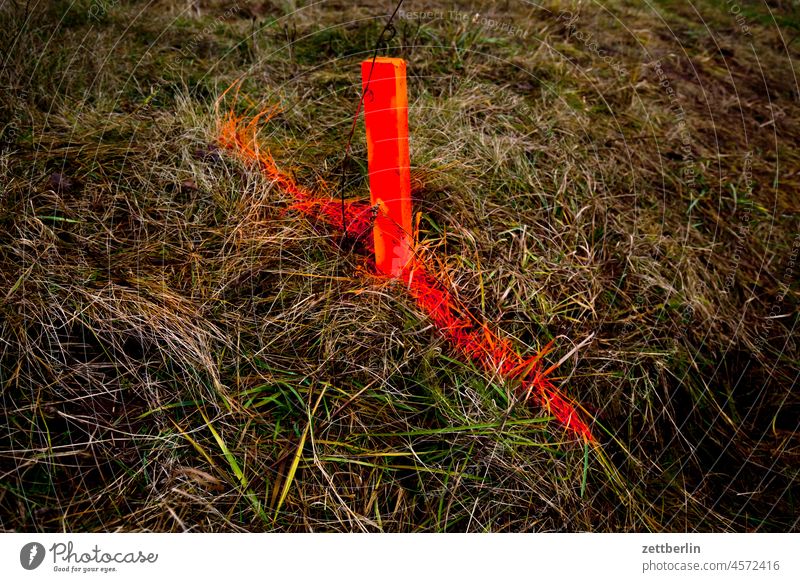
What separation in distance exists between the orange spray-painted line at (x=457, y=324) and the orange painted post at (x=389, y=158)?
0.08 meters

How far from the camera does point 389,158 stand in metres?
1.24

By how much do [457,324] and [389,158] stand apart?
0.45m

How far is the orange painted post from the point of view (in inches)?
45.9

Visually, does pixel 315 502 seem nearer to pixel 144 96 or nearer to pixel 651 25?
Answer: pixel 144 96

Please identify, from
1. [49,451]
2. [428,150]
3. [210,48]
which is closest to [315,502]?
[49,451]

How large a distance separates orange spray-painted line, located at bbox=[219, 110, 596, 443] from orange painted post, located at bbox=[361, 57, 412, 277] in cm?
8

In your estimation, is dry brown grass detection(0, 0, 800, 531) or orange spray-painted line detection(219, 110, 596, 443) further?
orange spray-painted line detection(219, 110, 596, 443)

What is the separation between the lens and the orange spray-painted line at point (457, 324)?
1335 millimetres

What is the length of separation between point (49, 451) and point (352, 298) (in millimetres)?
723
